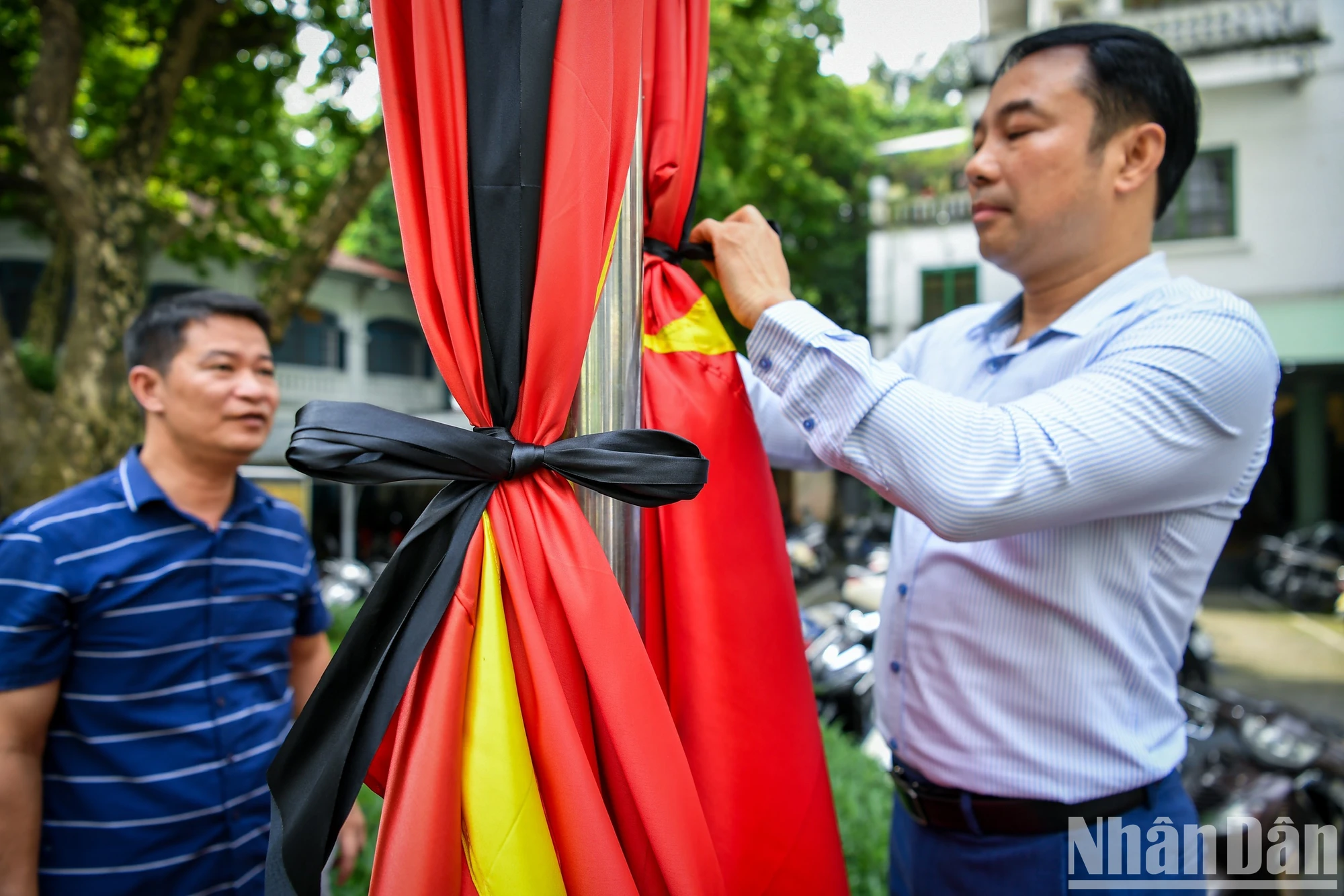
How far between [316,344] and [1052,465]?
15.9 metres

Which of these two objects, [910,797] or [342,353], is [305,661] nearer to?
[910,797]

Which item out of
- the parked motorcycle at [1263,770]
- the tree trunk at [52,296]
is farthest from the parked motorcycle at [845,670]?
the tree trunk at [52,296]

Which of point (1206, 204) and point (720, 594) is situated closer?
point (720, 594)

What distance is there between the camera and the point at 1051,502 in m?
1.18

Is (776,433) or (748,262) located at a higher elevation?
(748,262)

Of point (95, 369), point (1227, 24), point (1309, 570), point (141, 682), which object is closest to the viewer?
point (141, 682)

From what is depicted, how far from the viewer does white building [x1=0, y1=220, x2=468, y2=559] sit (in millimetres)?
12125

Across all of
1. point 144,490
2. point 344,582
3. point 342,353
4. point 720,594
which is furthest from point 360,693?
point 342,353

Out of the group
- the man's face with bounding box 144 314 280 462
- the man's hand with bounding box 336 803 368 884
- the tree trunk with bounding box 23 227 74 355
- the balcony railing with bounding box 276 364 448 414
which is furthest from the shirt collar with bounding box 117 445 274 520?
the balcony railing with bounding box 276 364 448 414

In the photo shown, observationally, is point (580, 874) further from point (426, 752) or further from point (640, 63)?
point (640, 63)

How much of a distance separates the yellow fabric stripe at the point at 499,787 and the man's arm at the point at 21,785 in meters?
1.39

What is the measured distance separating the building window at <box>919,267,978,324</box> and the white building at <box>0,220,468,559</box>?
7.55 m

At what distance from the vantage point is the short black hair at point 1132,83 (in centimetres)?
147

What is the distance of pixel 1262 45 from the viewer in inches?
388
